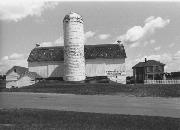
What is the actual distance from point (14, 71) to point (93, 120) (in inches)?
2131

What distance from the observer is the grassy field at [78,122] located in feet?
48.3

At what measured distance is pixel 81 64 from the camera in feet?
220

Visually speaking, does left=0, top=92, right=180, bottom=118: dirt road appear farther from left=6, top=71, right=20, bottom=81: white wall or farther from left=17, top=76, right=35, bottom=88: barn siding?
left=6, top=71, right=20, bottom=81: white wall

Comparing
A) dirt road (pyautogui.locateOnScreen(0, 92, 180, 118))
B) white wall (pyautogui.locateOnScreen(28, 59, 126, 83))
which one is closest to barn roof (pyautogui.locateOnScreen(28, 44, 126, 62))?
white wall (pyautogui.locateOnScreen(28, 59, 126, 83))

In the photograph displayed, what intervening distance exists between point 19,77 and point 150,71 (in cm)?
3312

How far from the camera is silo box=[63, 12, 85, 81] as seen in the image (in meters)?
65.6

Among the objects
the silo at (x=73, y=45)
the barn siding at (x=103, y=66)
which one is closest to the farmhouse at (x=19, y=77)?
the silo at (x=73, y=45)

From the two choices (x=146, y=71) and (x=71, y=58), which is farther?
(x=146, y=71)

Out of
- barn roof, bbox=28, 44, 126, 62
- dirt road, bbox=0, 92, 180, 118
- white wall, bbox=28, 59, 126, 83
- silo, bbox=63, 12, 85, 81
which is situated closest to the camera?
dirt road, bbox=0, 92, 180, 118

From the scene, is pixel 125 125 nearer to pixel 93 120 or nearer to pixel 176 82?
pixel 93 120

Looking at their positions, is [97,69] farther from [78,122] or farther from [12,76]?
[78,122]

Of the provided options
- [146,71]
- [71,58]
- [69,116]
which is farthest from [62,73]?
[69,116]

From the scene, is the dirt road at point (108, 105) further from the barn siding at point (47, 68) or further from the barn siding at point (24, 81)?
the barn siding at point (47, 68)

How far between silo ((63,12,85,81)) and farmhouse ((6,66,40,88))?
26.0 feet
